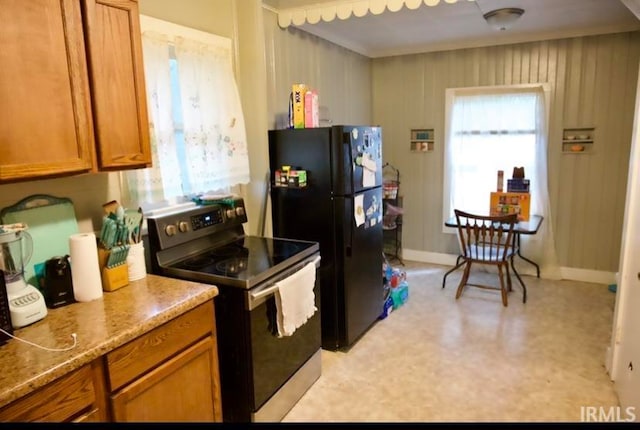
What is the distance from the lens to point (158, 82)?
223 centimetres

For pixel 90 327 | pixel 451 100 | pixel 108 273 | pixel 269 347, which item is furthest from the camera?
pixel 451 100

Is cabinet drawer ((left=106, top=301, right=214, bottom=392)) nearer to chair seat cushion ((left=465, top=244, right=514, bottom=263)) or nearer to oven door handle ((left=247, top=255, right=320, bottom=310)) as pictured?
oven door handle ((left=247, top=255, right=320, bottom=310))

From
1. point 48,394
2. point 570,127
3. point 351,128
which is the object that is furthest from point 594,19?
point 48,394

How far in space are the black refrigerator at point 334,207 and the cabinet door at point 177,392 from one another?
3.68 feet

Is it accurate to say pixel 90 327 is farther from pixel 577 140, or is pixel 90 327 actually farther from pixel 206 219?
pixel 577 140

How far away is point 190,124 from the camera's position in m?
2.43

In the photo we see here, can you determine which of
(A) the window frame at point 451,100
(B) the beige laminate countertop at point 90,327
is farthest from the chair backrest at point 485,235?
(B) the beige laminate countertop at point 90,327

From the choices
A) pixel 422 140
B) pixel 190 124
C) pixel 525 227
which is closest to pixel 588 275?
pixel 525 227

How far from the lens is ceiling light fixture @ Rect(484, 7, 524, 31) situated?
3078 mm

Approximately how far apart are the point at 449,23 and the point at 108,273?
10.5ft

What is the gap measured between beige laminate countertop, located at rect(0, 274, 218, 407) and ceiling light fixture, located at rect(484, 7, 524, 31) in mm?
2696

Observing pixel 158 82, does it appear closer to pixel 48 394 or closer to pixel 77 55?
pixel 77 55

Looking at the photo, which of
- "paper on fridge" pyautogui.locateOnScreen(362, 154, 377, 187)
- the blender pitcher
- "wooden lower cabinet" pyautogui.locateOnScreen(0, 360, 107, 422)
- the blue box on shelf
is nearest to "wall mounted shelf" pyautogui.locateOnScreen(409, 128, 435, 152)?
the blue box on shelf

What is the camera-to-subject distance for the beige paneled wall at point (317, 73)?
3.10 meters
